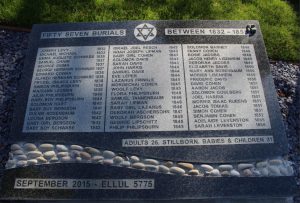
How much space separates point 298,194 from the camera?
5.45 m

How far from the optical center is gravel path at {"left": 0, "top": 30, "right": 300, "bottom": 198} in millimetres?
6000

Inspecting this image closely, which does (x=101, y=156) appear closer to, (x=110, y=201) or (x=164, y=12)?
(x=110, y=201)

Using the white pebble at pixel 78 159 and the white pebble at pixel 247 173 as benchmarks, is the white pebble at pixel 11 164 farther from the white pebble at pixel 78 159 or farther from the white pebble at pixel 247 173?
the white pebble at pixel 247 173

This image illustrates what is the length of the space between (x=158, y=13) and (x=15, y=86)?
2884 mm

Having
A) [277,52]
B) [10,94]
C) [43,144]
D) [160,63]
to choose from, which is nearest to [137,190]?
[43,144]

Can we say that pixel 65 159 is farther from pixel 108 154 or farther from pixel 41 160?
pixel 108 154

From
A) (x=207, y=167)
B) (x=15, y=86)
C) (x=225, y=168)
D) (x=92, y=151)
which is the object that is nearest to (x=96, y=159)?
(x=92, y=151)

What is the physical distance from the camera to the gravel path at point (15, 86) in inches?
236

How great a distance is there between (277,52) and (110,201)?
4186 mm

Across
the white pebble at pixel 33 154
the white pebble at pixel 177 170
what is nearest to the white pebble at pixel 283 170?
the white pebble at pixel 177 170

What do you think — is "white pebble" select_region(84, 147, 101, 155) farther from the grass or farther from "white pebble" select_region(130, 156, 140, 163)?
the grass

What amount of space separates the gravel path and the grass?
404mm

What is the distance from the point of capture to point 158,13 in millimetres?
7676

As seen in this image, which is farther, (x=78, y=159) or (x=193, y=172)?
(x=78, y=159)
